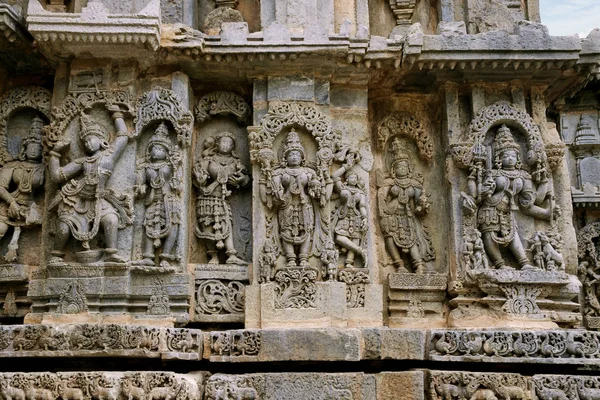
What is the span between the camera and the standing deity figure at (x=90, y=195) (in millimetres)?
6848

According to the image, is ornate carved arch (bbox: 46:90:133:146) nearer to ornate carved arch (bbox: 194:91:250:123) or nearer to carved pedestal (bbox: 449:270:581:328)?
ornate carved arch (bbox: 194:91:250:123)

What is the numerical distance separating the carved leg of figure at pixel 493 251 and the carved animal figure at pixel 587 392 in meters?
1.38

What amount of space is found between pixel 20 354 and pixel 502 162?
5.14 metres

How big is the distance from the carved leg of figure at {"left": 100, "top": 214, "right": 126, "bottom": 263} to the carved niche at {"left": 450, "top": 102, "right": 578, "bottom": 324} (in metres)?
3.45

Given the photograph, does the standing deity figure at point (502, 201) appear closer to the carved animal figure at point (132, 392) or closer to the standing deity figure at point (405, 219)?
the standing deity figure at point (405, 219)

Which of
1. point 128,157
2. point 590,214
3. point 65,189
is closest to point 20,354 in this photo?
point 65,189

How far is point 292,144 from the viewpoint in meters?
7.22

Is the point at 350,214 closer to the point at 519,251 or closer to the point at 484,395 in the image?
the point at 519,251

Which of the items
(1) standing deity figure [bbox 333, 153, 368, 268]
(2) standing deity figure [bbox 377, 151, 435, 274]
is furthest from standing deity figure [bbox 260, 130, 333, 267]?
(2) standing deity figure [bbox 377, 151, 435, 274]

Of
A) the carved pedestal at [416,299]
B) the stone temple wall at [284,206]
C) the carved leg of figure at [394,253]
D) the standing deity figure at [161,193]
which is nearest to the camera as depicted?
the stone temple wall at [284,206]

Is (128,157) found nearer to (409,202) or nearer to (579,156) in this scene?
(409,202)

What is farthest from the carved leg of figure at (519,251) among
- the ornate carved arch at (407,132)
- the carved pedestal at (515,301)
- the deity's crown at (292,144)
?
the deity's crown at (292,144)

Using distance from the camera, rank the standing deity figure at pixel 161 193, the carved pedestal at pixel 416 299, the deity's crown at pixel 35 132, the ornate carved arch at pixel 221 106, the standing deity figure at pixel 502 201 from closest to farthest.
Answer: the standing deity figure at pixel 161 193, the standing deity figure at pixel 502 201, the carved pedestal at pixel 416 299, the deity's crown at pixel 35 132, the ornate carved arch at pixel 221 106

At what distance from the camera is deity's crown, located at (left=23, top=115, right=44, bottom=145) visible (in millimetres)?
7539
